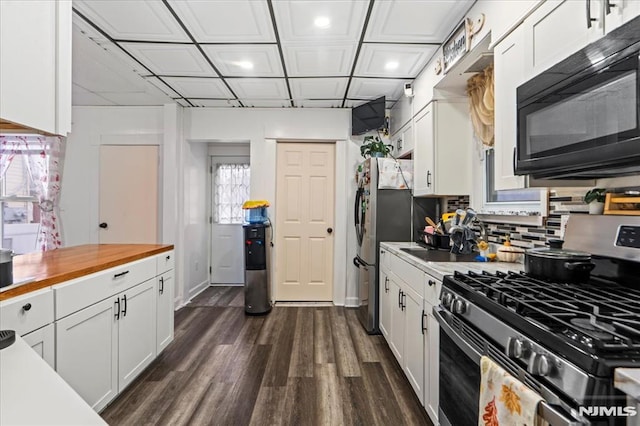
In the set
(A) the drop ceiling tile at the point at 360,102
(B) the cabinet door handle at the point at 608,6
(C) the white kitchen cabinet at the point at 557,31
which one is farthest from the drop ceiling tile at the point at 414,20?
(A) the drop ceiling tile at the point at 360,102

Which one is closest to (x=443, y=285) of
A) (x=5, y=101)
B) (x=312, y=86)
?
(x=5, y=101)

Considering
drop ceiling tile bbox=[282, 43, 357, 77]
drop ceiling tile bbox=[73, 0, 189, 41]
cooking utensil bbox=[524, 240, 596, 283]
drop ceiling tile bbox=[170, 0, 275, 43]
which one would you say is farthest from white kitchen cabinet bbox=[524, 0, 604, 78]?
drop ceiling tile bbox=[73, 0, 189, 41]

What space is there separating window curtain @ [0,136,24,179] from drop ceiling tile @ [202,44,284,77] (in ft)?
8.84

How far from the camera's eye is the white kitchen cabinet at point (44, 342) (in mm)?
1378

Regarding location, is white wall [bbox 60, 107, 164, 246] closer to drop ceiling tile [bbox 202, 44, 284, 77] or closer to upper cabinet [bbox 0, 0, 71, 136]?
drop ceiling tile [bbox 202, 44, 284, 77]

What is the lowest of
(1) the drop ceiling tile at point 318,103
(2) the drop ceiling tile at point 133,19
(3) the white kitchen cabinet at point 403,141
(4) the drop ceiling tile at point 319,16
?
(3) the white kitchen cabinet at point 403,141

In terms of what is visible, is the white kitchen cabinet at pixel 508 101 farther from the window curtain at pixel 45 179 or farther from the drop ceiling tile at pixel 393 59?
the window curtain at pixel 45 179

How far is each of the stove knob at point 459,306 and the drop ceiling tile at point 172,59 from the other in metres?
2.61

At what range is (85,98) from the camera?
12.2 feet

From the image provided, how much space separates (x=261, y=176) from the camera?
164 inches

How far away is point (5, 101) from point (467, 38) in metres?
2.26

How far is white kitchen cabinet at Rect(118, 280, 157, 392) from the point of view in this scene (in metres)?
2.03

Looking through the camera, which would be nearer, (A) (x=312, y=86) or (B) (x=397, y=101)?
(A) (x=312, y=86)

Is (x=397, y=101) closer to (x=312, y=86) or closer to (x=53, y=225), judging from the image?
(x=312, y=86)
